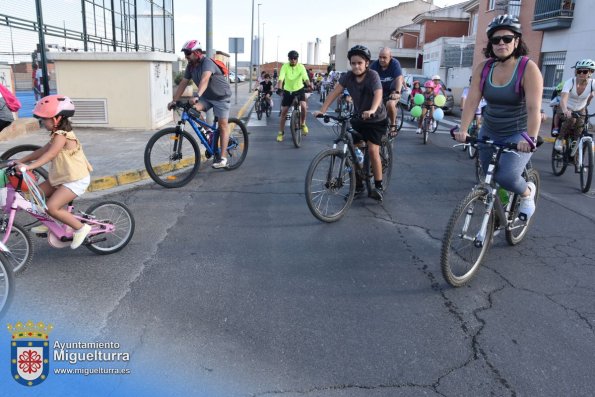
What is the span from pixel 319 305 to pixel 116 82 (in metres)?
9.51

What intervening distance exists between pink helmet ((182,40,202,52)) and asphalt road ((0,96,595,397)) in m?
2.53

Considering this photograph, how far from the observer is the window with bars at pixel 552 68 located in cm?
2003

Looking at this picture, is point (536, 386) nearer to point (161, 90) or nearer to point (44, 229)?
point (44, 229)

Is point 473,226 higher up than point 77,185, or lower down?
lower down

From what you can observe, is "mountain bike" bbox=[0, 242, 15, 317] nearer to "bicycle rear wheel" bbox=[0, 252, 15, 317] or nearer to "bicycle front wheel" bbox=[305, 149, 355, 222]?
"bicycle rear wheel" bbox=[0, 252, 15, 317]

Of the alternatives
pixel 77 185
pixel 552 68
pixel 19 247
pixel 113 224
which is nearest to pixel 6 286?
pixel 19 247

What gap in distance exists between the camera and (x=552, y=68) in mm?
20859

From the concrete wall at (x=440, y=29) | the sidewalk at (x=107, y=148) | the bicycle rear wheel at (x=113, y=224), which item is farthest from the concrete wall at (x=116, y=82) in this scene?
the concrete wall at (x=440, y=29)

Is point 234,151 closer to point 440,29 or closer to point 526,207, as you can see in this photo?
point 526,207

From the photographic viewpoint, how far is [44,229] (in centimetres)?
423

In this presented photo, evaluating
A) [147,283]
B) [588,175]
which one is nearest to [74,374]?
[147,283]

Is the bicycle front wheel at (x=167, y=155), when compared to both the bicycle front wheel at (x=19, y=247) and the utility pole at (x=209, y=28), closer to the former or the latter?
the bicycle front wheel at (x=19, y=247)

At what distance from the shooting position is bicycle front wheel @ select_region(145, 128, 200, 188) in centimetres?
690

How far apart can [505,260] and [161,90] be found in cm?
1009
